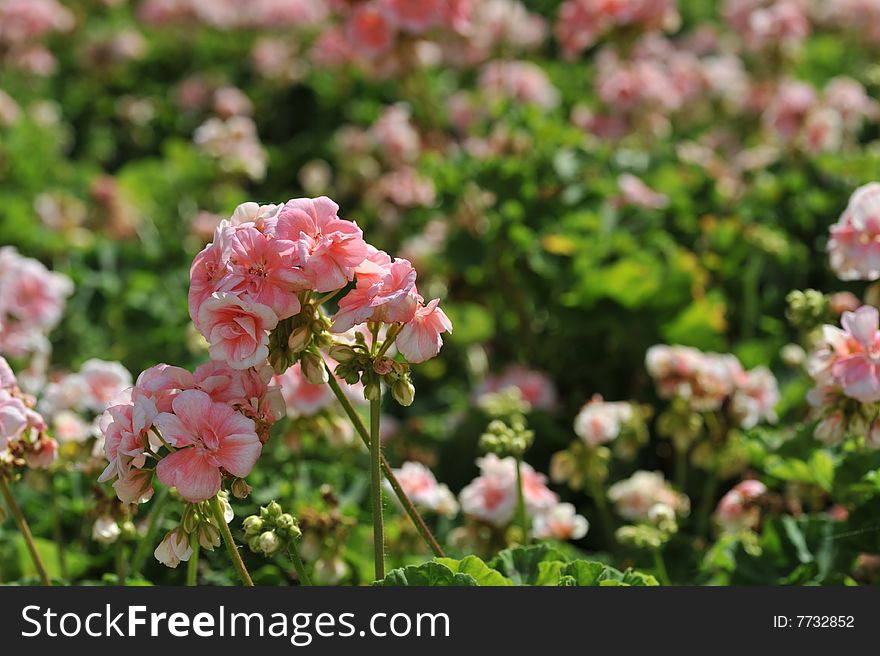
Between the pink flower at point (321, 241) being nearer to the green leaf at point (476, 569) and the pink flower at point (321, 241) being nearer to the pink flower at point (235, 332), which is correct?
the pink flower at point (235, 332)

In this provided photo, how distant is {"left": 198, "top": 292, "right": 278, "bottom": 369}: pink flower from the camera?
1.77m

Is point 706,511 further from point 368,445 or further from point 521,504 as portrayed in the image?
point 368,445

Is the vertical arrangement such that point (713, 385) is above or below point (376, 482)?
above

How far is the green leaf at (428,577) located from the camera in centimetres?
194

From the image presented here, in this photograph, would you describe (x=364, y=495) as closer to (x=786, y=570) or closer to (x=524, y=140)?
(x=786, y=570)

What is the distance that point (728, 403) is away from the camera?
120 inches

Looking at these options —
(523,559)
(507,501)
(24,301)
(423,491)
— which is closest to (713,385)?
(507,501)

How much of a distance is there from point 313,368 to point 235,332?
15 cm

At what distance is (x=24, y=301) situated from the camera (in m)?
3.18

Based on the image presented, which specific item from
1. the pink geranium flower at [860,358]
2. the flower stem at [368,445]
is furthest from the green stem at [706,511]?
the flower stem at [368,445]

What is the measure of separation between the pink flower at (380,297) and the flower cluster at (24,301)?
1.52 metres

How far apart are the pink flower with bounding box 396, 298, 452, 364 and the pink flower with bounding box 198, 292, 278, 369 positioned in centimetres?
20

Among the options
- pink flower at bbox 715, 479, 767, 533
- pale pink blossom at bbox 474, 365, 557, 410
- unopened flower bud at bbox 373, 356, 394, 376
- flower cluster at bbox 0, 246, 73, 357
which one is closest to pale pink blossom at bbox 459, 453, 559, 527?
pink flower at bbox 715, 479, 767, 533

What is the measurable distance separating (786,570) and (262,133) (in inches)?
169
